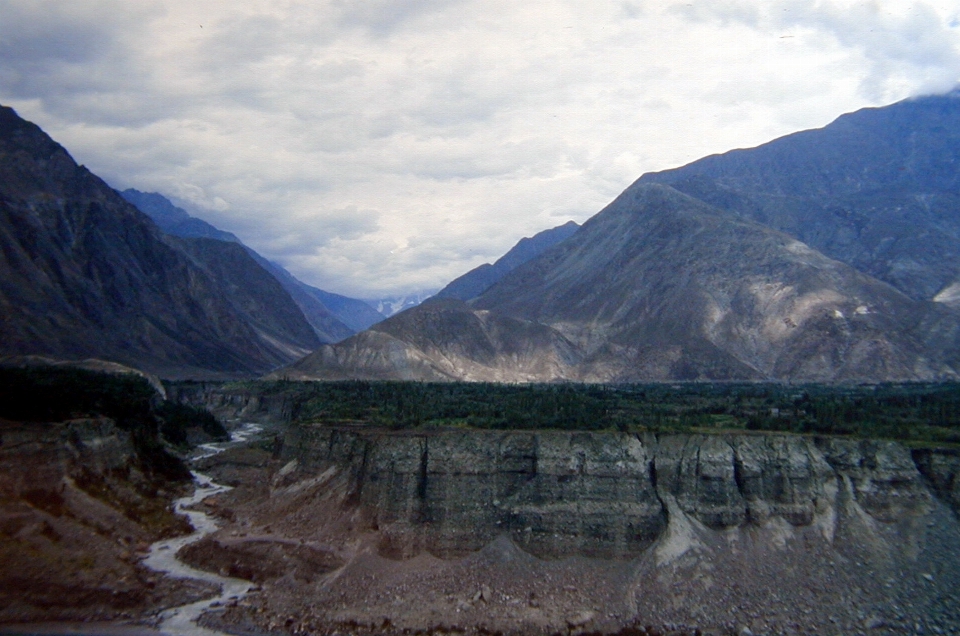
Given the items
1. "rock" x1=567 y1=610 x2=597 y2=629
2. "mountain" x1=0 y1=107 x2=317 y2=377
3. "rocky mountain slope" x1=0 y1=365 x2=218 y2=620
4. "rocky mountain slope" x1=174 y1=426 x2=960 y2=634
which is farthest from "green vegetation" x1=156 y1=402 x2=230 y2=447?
"rock" x1=567 y1=610 x2=597 y2=629

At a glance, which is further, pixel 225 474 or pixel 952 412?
pixel 225 474

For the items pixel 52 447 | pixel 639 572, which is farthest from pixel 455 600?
pixel 52 447

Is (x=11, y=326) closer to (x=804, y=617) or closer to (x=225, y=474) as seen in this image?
(x=225, y=474)

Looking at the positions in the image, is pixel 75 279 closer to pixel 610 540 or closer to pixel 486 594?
pixel 486 594

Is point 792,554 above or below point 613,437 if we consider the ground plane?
below

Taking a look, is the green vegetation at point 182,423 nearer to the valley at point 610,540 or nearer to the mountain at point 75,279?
the valley at point 610,540

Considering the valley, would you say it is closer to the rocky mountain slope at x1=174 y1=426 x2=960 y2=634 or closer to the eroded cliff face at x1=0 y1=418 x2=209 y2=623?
the rocky mountain slope at x1=174 y1=426 x2=960 y2=634

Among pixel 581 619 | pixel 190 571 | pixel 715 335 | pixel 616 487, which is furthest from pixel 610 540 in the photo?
pixel 715 335
